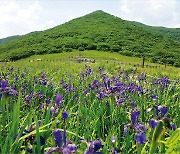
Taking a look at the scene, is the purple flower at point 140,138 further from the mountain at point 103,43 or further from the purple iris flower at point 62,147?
the mountain at point 103,43

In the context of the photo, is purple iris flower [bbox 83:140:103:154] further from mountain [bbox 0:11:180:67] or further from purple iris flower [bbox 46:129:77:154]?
mountain [bbox 0:11:180:67]

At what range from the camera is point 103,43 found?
64.6 m

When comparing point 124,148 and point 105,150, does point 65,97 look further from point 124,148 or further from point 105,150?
point 105,150

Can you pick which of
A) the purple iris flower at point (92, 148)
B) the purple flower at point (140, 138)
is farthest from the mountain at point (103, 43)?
the purple iris flower at point (92, 148)

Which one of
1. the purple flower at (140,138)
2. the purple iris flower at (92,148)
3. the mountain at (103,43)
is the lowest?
the purple flower at (140,138)

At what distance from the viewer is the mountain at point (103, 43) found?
195 ft

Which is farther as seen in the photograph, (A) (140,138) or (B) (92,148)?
(A) (140,138)

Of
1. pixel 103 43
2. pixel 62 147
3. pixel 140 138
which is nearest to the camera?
pixel 62 147

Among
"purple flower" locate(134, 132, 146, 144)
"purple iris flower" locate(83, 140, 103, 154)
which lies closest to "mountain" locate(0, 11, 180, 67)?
"purple flower" locate(134, 132, 146, 144)

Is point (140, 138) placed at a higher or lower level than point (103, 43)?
lower

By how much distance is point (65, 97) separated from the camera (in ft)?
18.1

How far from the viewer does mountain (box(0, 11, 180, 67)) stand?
195 ft

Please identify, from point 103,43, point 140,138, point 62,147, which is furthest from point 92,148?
point 103,43

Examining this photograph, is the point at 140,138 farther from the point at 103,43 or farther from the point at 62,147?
the point at 103,43
